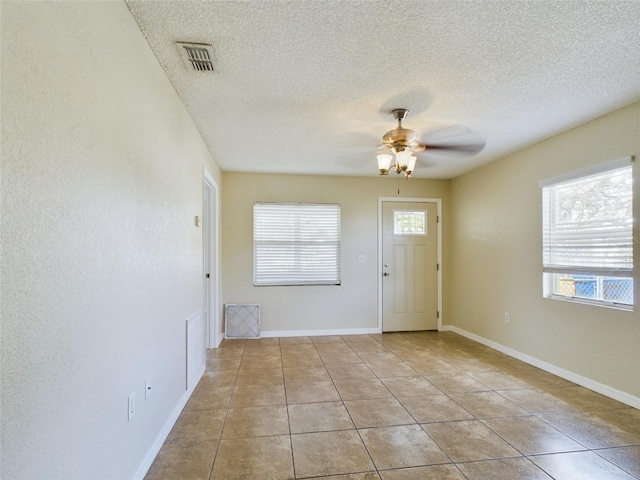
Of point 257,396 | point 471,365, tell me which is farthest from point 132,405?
point 471,365

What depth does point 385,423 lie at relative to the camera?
7.85ft

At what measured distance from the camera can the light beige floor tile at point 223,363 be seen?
355 centimetres

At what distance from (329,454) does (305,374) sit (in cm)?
134

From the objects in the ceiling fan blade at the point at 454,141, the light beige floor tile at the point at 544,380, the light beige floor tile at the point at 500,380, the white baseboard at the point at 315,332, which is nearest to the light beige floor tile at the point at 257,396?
the white baseboard at the point at 315,332

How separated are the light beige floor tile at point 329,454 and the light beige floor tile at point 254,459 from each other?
0.07 m

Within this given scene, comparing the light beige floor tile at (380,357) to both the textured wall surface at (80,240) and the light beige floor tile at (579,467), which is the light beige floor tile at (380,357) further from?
the textured wall surface at (80,240)

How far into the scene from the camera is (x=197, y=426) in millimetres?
2342

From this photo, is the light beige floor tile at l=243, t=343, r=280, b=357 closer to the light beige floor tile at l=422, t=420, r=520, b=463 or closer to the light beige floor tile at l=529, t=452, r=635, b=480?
the light beige floor tile at l=422, t=420, r=520, b=463

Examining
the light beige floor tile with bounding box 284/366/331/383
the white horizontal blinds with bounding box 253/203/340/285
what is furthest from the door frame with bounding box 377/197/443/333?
the light beige floor tile with bounding box 284/366/331/383

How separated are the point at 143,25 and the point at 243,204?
319 centimetres

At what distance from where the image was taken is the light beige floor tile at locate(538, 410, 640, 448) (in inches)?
84.3

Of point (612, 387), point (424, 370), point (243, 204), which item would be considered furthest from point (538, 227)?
point (243, 204)

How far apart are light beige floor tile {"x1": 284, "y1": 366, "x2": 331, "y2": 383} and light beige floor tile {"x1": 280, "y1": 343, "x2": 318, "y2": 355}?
54 cm

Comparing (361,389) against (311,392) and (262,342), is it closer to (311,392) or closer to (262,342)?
(311,392)
